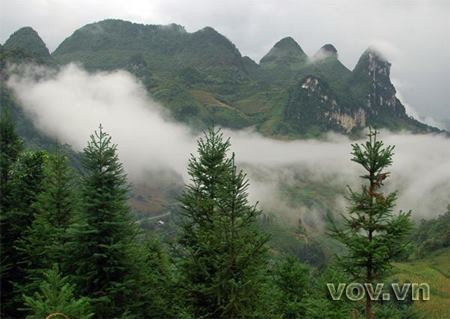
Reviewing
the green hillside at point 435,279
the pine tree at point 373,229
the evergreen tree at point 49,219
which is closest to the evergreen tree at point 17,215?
the evergreen tree at point 49,219

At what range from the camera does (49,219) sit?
28.0 m

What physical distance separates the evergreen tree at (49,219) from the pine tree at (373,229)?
14525 mm

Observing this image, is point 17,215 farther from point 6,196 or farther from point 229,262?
point 229,262

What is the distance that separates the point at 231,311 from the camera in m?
19.8

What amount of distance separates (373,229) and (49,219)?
18.0m

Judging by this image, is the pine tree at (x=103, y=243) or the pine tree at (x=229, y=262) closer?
the pine tree at (x=229, y=262)

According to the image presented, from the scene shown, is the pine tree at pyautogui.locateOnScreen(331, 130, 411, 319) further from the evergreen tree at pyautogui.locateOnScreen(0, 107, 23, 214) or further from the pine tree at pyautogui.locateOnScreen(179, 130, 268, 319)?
the evergreen tree at pyautogui.locateOnScreen(0, 107, 23, 214)

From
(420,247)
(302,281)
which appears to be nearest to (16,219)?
(302,281)

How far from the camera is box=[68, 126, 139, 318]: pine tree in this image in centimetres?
2234

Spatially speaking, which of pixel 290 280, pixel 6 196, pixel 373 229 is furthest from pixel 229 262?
pixel 290 280

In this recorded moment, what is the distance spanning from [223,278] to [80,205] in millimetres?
8147

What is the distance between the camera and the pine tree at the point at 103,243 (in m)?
22.3

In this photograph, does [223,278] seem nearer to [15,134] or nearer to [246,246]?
[246,246]

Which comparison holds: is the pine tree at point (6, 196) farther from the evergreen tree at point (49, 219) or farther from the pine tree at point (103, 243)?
the pine tree at point (103, 243)
